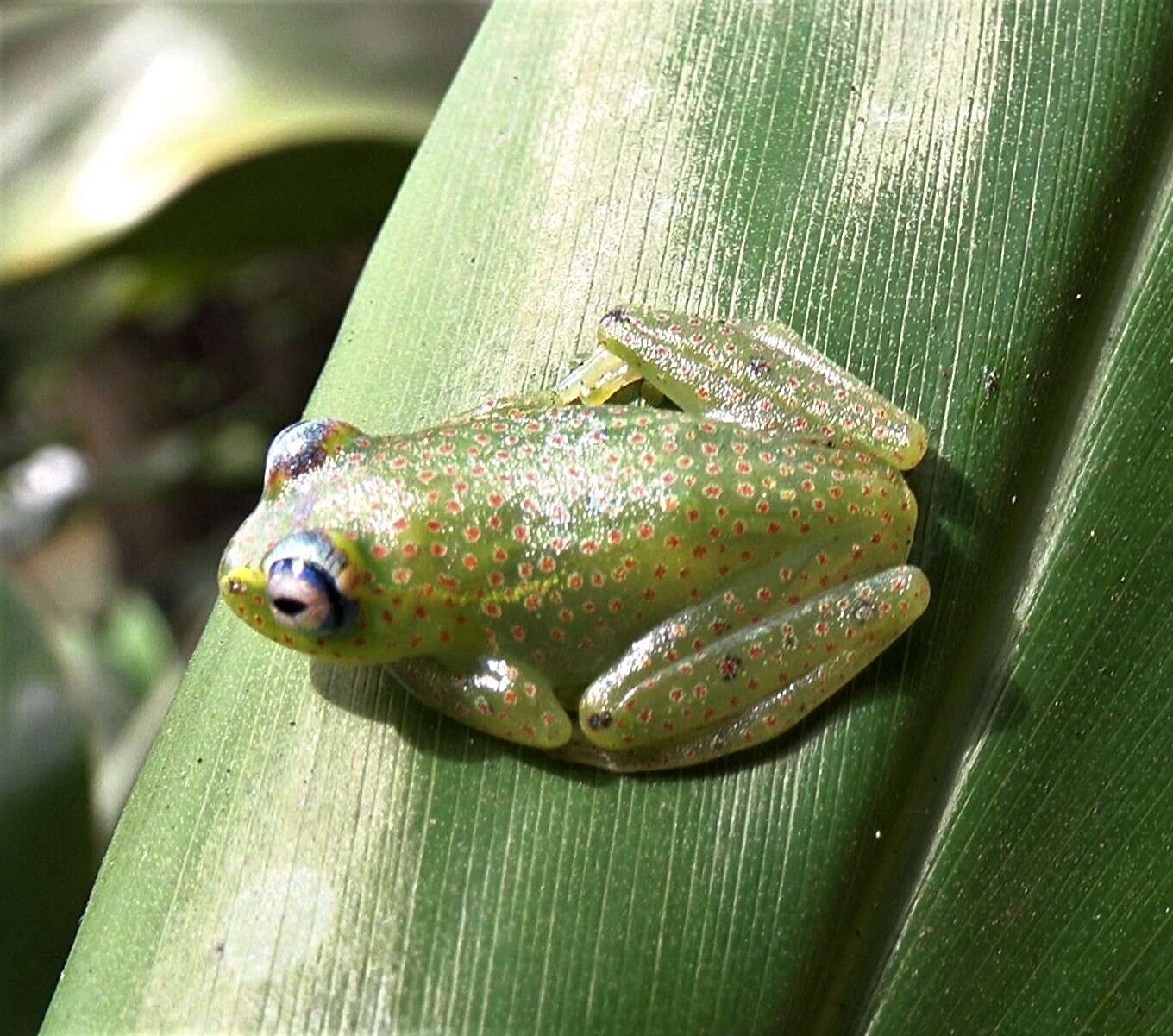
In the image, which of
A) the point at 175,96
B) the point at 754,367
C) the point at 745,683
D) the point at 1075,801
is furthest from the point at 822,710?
the point at 175,96

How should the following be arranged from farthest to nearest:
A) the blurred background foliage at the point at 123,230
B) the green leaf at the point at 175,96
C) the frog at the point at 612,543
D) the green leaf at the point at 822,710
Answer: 1. the green leaf at the point at 175,96
2. the blurred background foliage at the point at 123,230
3. the frog at the point at 612,543
4. the green leaf at the point at 822,710

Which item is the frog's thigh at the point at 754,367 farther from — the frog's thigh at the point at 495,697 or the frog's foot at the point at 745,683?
the frog's thigh at the point at 495,697

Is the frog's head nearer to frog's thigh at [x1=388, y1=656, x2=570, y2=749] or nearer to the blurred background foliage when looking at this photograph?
frog's thigh at [x1=388, y1=656, x2=570, y2=749]

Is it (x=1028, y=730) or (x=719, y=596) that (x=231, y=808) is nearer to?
(x=719, y=596)

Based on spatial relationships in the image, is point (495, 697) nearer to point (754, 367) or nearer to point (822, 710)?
point (822, 710)

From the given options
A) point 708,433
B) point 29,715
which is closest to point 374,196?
point 29,715

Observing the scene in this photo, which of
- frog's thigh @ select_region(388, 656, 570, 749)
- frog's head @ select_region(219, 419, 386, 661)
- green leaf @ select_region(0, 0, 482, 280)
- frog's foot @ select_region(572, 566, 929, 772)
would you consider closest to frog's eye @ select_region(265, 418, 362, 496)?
frog's head @ select_region(219, 419, 386, 661)

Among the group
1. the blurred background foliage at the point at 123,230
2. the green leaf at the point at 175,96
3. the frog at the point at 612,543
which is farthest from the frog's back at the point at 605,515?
the green leaf at the point at 175,96
